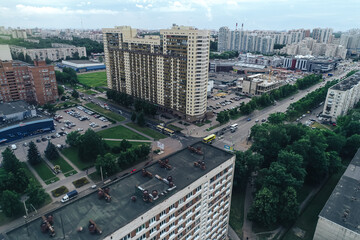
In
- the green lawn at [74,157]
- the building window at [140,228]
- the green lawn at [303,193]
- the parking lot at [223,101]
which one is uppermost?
the building window at [140,228]

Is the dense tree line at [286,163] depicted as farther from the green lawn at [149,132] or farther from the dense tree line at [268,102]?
the green lawn at [149,132]

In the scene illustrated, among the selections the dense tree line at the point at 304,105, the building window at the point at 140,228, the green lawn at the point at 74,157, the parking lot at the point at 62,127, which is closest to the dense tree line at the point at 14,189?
the parking lot at the point at 62,127

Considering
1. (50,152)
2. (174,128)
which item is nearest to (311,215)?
(174,128)

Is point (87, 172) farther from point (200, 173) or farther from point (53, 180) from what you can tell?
point (200, 173)

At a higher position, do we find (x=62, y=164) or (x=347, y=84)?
(x=347, y=84)

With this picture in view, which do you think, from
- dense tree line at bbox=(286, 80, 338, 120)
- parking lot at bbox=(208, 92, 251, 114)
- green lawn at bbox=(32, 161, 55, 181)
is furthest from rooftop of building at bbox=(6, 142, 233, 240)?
parking lot at bbox=(208, 92, 251, 114)

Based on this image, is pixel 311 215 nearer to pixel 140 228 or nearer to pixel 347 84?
pixel 140 228
